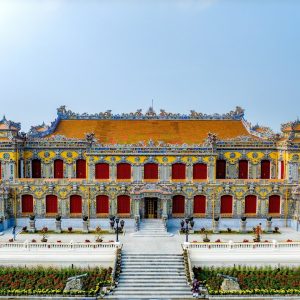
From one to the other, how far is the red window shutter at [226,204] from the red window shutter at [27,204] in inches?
771

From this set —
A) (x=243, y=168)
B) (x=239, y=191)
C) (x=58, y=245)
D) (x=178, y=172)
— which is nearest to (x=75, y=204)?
(x=58, y=245)

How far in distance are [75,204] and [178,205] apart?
10.6 meters

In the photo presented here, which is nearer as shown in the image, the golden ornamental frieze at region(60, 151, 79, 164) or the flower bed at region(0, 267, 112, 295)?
the flower bed at region(0, 267, 112, 295)

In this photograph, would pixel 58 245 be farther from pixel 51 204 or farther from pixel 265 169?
pixel 265 169

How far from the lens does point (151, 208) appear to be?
4453 cm

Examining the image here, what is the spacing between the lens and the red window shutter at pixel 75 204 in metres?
45.0

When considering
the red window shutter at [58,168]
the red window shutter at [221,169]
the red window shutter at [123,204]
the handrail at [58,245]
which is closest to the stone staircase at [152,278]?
the handrail at [58,245]

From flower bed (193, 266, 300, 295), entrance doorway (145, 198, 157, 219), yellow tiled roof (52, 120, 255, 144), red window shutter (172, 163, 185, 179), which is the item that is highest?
yellow tiled roof (52, 120, 255, 144)

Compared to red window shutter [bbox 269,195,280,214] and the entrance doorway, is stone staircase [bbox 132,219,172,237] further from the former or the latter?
red window shutter [bbox 269,195,280,214]

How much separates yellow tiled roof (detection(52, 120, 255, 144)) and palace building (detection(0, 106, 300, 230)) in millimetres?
117

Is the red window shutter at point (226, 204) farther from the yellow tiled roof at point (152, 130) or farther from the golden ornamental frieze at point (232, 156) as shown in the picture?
the yellow tiled roof at point (152, 130)

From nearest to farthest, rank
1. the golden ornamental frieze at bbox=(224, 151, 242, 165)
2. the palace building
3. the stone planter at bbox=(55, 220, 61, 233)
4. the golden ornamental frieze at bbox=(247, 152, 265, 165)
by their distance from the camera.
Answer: the stone planter at bbox=(55, 220, 61, 233), the palace building, the golden ornamental frieze at bbox=(224, 151, 242, 165), the golden ornamental frieze at bbox=(247, 152, 265, 165)

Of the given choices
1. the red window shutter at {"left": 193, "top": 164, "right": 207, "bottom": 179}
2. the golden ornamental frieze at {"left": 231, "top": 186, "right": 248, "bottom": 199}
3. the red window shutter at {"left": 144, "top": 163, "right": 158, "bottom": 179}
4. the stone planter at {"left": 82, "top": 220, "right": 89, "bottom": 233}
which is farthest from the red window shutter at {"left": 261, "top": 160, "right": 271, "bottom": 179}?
the stone planter at {"left": 82, "top": 220, "right": 89, "bottom": 233}

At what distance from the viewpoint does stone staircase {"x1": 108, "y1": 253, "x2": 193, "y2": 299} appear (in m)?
31.0
